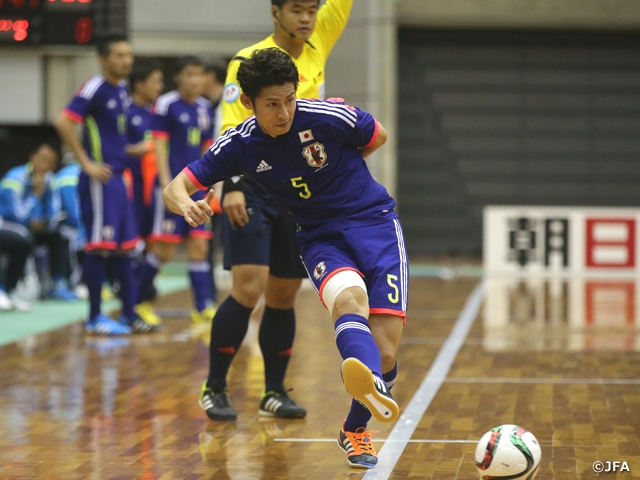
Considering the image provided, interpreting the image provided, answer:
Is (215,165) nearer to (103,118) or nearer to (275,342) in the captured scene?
(275,342)

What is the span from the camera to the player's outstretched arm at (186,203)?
4016 millimetres

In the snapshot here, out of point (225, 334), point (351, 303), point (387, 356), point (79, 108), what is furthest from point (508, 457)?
point (79, 108)

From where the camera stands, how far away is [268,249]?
502 centimetres

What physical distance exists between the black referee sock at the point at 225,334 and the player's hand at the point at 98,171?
3764 mm

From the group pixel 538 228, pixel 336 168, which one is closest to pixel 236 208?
pixel 336 168

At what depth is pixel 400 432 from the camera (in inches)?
189

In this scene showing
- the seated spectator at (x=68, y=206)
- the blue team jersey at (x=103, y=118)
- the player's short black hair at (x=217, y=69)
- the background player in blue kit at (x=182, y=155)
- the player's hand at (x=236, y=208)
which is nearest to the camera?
the player's hand at (x=236, y=208)

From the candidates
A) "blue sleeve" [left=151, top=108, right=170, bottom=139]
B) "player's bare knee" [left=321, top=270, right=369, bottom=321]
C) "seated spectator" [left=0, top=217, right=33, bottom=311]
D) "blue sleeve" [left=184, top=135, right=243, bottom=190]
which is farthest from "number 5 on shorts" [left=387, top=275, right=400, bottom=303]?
"seated spectator" [left=0, top=217, right=33, bottom=311]

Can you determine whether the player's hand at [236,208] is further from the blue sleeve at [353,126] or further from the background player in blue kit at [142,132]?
the background player in blue kit at [142,132]

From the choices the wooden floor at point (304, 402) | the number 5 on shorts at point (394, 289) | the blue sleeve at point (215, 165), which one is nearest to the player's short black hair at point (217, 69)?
the wooden floor at point (304, 402)

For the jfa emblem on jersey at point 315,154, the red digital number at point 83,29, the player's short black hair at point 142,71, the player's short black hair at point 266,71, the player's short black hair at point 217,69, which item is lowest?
the jfa emblem on jersey at point 315,154

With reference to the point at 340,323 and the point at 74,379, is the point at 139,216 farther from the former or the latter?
the point at 340,323

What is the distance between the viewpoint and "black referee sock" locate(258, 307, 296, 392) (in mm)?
5258

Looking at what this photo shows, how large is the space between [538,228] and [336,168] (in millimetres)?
10808
